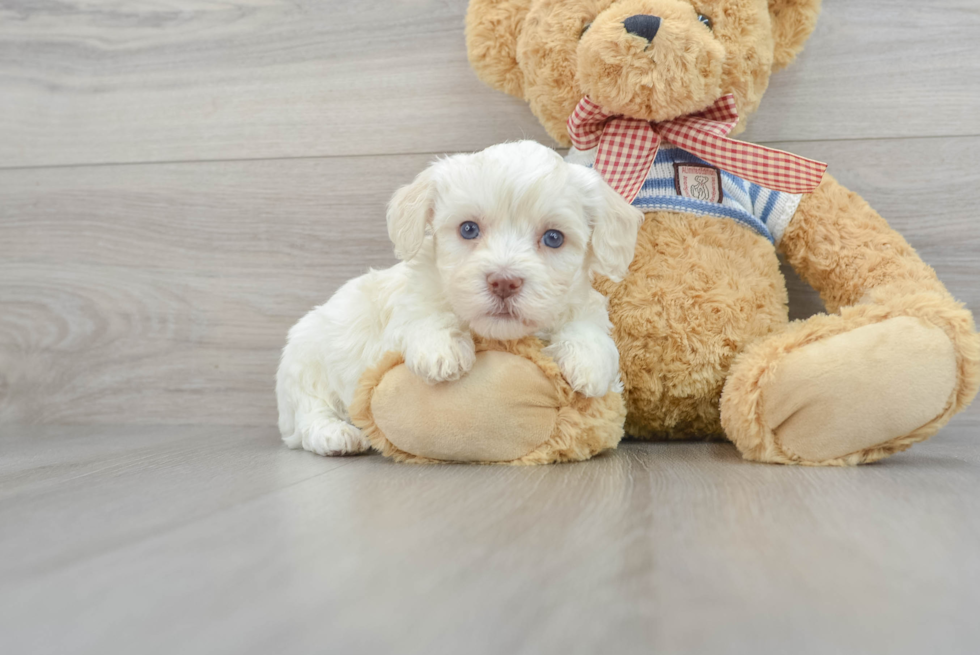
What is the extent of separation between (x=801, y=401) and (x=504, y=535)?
478 mm

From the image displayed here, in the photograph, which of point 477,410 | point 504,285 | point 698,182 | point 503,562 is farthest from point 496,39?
point 503,562

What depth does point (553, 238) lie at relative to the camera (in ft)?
3.12

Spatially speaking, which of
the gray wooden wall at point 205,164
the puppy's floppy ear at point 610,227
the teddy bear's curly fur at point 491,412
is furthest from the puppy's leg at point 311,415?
the puppy's floppy ear at point 610,227

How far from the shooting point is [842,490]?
2.50 feet

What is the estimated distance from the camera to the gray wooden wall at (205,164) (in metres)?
1.44

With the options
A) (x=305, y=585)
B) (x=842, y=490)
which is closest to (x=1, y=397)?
(x=305, y=585)

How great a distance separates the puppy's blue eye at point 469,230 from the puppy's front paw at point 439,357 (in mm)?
131

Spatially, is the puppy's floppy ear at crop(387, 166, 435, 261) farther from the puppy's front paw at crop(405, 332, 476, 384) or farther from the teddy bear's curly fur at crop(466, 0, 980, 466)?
the teddy bear's curly fur at crop(466, 0, 980, 466)

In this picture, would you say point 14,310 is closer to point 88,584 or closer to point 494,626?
point 88,584

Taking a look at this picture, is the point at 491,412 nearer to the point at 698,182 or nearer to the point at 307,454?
the point at 307,454

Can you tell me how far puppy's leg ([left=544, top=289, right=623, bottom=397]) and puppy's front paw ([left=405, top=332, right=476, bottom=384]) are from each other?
12 centimetres

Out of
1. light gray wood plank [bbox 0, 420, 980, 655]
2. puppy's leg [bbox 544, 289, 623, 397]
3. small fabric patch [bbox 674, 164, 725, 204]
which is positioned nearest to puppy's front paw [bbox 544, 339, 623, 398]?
puppy's leg [bbox 544, 289, 623, 397]

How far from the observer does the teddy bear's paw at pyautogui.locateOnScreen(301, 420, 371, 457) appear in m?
1.09

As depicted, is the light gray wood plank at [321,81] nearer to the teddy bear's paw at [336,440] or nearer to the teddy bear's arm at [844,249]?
the teddy bear's arm at [844,249]
